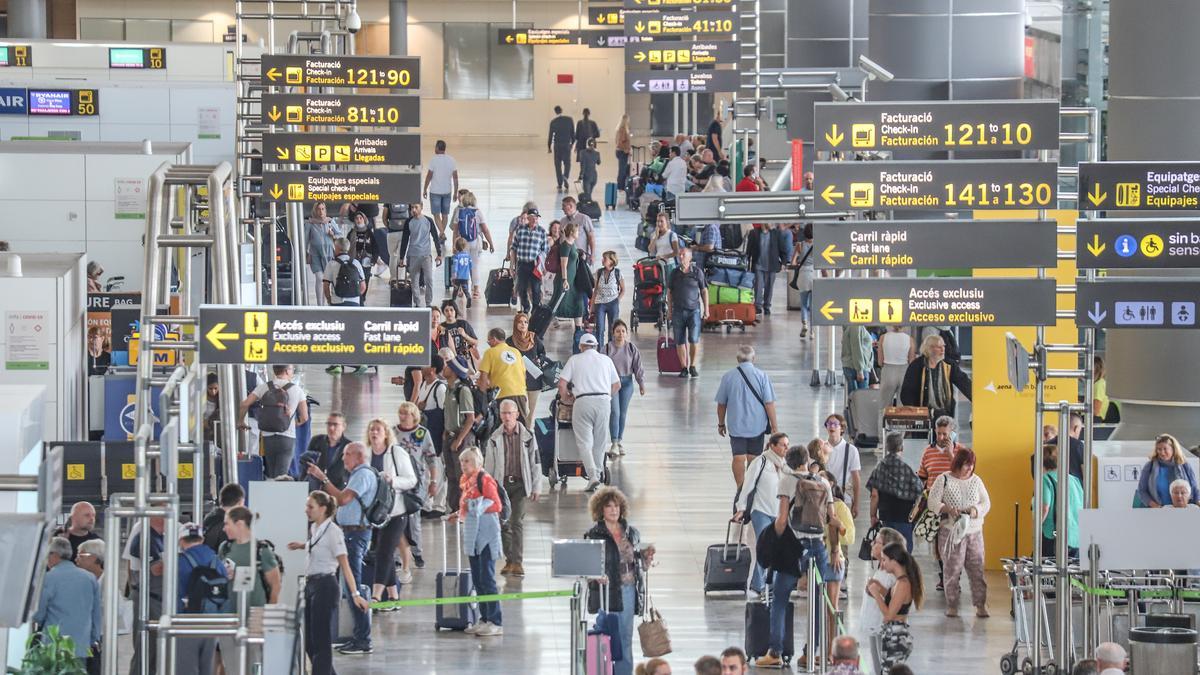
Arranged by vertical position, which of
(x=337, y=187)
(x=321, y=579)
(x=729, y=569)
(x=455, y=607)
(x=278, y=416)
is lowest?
(x=455, y=607)

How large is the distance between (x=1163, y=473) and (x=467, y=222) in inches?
558

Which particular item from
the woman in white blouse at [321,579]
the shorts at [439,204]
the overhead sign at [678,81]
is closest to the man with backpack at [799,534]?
the woman in white blouse at [321,579]

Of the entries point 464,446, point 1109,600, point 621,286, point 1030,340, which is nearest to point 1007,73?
point 621,286

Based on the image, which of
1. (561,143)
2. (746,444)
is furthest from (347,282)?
(561,143)

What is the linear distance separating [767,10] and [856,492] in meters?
28.5

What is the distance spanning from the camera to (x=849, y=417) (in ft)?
67.9

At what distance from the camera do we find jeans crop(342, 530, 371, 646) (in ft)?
45.4

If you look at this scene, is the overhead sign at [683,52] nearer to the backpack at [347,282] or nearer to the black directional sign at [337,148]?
the backpack at [347,282]

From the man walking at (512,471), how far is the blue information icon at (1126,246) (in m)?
4.77

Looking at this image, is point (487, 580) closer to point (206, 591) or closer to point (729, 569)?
point (729, 569)

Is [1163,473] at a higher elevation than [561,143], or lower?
lower

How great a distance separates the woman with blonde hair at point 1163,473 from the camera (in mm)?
14938

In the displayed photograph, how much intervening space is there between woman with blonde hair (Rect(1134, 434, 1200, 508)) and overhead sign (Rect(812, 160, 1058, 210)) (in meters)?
2.19

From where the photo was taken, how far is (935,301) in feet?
46.1
